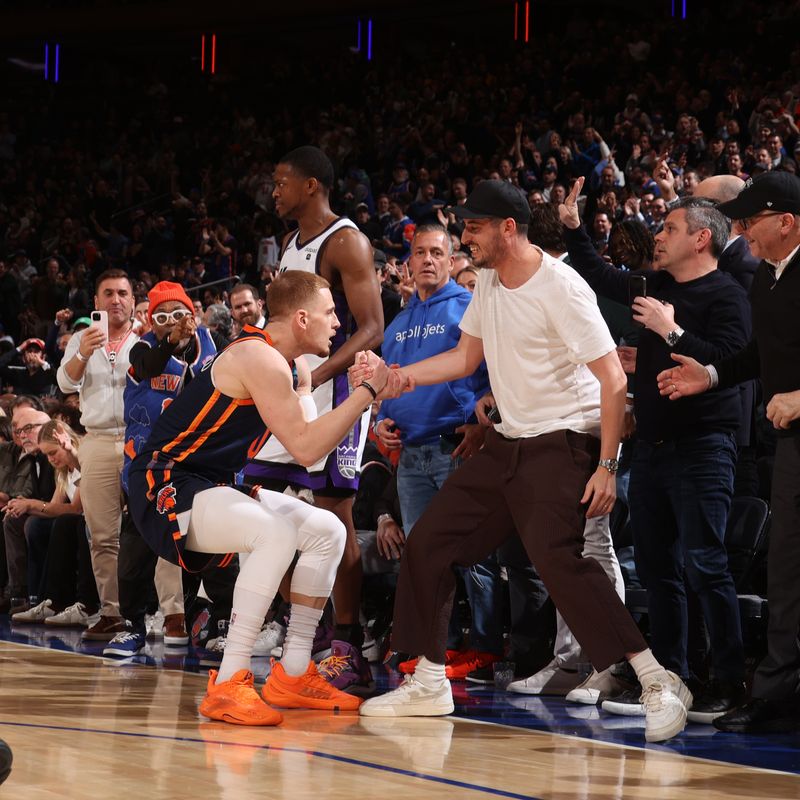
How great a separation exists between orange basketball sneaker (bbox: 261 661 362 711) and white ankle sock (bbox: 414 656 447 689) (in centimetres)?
33

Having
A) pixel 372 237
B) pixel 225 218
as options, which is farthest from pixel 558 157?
pixel 225 218

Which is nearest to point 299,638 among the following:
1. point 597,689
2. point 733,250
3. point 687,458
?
point 597,689

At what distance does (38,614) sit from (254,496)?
3763mm

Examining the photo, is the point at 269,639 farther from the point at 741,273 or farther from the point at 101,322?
the point at 741,273

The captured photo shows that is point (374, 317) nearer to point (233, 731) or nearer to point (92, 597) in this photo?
point (233, 731)

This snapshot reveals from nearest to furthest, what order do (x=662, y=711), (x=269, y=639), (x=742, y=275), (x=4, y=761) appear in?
(x=4, y=761)
(x=662, y=711)
(x=742, y=275)
(x=269, y=639)

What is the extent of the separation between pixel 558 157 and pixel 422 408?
8.53 meters

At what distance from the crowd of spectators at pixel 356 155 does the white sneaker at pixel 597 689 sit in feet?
5.62

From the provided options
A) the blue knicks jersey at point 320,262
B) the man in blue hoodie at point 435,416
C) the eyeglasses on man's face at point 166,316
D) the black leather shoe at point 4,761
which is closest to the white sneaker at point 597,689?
the man in blue hoodie at point 435,416

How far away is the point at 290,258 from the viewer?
532cm

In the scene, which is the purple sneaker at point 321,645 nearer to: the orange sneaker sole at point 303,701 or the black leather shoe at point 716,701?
the orange sneaker sole at point 303,701

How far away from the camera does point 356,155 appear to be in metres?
17.1

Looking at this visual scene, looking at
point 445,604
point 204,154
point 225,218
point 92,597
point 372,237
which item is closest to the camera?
point 445,604

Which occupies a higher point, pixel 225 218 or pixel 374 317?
pixel 225 218
